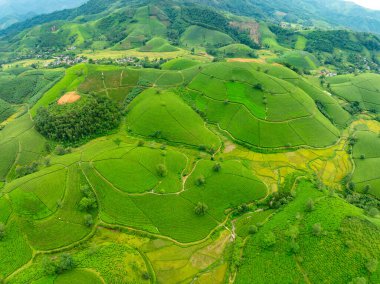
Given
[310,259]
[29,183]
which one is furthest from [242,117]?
[29,183]

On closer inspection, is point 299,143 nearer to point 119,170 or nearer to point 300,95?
point 300,95

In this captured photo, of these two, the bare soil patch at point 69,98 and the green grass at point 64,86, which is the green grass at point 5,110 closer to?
the green grass at point 64,86

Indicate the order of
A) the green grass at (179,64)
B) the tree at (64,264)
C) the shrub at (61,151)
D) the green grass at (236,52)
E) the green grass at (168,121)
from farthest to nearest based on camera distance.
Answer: the green grass at (236,52) → the green grass at (179,64) → the green grass at (168,121) → the shrub at (61,151) → the tree at (64,264)

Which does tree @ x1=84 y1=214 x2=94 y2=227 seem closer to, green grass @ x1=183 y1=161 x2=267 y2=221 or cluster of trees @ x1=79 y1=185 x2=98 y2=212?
cluster of trees @ x1=79 y1=185 x2=98 y2=212

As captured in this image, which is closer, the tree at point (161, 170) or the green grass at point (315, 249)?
the green grass at point (315, 249)

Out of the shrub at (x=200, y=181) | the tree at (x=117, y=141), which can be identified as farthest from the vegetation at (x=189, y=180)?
the tree at (x=117, y=141)

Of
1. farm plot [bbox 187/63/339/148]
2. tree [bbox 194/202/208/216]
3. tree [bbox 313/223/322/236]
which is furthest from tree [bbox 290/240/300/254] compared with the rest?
farm plot [bbox 187/63/339/148]
